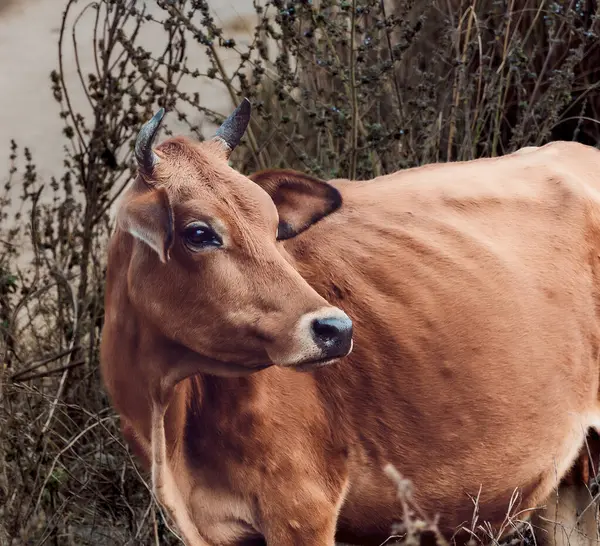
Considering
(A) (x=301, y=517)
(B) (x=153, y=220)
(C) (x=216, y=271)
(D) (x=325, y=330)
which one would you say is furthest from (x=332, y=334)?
(A) (x=301, y=517)

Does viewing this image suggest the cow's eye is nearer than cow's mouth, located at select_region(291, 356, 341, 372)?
No

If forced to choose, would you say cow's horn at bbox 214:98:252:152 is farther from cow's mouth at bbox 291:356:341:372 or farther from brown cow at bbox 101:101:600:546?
cow's mouth at bbox 291:356:341:372

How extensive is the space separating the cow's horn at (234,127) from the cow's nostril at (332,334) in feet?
2.35

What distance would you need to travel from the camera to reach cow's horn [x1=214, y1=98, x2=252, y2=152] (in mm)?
3400

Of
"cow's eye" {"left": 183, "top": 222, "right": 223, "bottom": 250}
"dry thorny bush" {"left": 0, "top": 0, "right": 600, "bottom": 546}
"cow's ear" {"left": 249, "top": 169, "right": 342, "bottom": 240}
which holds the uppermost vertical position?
"cow's eye" {"left": 183, "top": 222, "right": 223, "bottom": 250}

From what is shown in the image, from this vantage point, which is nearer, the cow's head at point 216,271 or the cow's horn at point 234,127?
the cow's head at point 216,271

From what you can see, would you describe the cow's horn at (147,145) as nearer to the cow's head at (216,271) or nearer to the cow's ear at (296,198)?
the cow's head at (216,271)

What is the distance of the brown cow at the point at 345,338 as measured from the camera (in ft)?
10.1

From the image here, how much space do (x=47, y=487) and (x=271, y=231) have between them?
7.77 feet

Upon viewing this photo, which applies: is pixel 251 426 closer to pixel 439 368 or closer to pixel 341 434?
pixel 341 434

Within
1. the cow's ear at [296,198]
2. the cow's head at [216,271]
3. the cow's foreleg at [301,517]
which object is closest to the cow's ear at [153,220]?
the cow's head at [216,271]

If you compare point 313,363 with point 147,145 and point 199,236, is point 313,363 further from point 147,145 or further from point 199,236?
point 147,145

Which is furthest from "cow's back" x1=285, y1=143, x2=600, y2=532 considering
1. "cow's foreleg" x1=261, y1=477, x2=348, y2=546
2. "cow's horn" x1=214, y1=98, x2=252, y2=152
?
"cow's horn" x1=214, y1=98, x2=252, y2=152

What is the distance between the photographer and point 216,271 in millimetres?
3080
